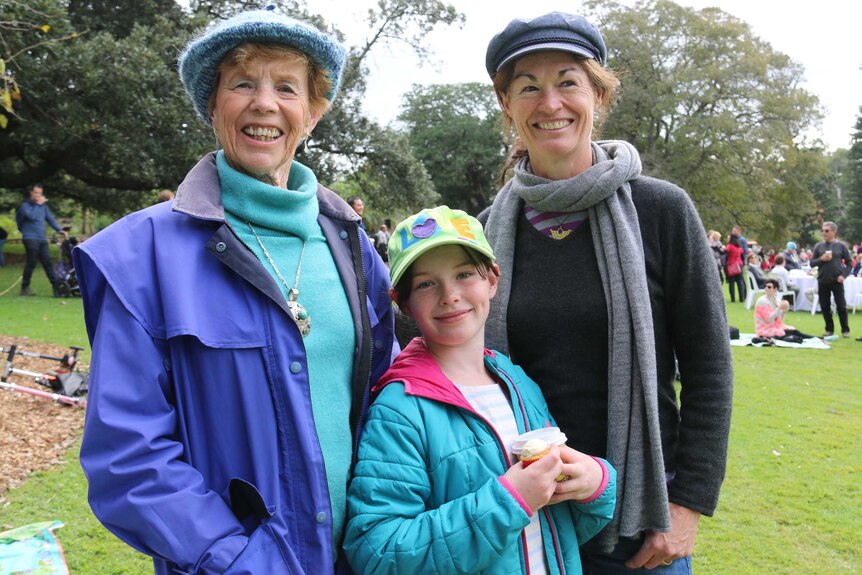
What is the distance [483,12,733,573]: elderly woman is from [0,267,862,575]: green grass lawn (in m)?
2.62

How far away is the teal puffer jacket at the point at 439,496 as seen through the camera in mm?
1523

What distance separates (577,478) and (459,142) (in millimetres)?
45199

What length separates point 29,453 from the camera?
17.5 feet

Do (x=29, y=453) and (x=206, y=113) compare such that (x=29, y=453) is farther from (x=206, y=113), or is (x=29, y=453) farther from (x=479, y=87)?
(x=479, y=87)

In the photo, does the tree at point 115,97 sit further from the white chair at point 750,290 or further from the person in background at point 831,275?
the white chair at point 750,290

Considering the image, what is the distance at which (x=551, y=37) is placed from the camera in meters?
1.91

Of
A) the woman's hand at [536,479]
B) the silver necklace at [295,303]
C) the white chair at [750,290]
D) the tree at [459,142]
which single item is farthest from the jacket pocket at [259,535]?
the tree at [459,142]

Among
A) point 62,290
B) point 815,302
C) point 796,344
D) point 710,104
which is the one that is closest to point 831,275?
point 796,344

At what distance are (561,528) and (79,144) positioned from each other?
16416mm

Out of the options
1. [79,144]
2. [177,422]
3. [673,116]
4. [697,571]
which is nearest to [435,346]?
[177,422]

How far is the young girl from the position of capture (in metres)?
1.53

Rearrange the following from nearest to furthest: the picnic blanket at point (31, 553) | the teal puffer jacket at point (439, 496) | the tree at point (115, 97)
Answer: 1. the teal puffer jacket at point (439, 496)
2. the picnic blanket at point (31, 553)
3. the tree at point (115, 97)

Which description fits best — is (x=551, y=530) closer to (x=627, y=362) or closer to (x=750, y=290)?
(x=627, y=362)

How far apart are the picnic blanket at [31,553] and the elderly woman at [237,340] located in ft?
5.03
